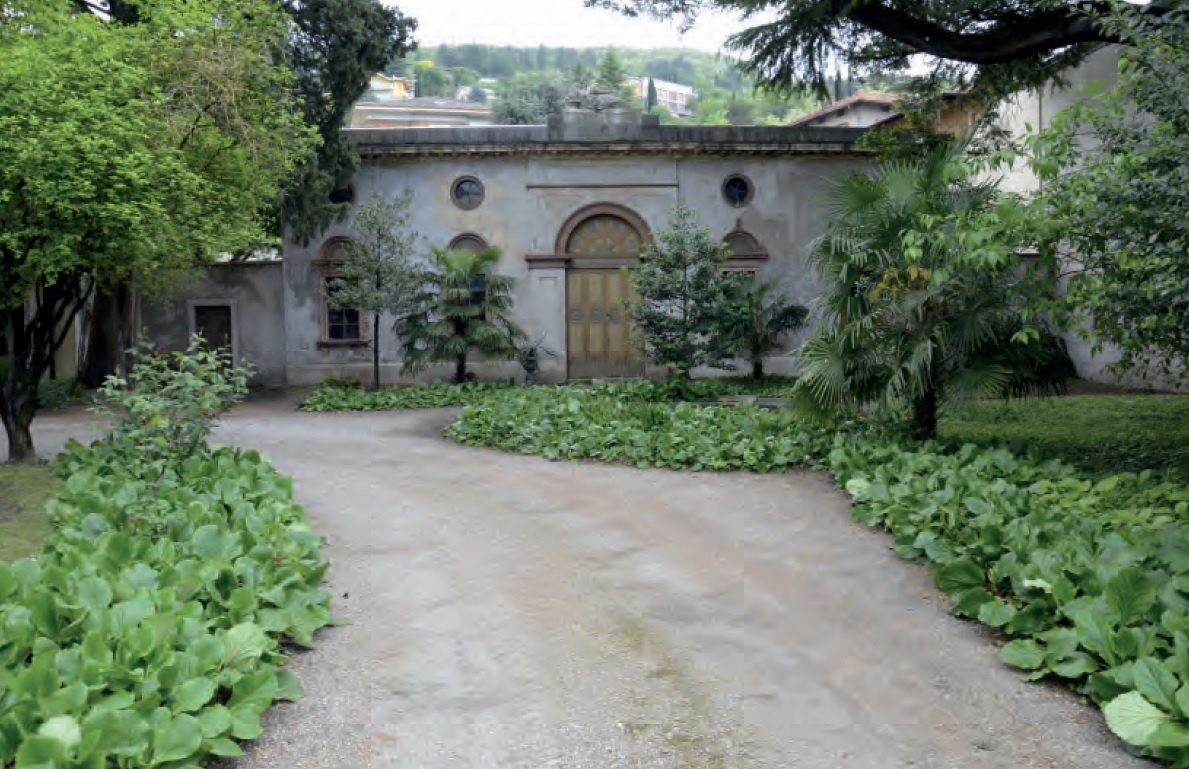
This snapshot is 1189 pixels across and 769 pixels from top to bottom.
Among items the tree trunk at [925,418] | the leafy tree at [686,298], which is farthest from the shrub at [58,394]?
the tree trunk at [925,418]

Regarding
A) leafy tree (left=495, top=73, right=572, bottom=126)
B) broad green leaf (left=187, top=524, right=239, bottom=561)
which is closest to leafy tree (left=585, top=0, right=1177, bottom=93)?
broad green leaf (left=187, top=524, right=239, bottom=561)

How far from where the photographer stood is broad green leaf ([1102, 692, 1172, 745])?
435 centimetres

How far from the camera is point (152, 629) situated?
184 inches

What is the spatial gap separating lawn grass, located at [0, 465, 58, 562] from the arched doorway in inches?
510

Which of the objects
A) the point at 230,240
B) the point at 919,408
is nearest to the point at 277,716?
the point at 919,408

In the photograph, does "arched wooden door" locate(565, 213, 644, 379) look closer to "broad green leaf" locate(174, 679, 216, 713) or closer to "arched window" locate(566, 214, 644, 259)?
"arched window" locate(566, 214, 644, 259)

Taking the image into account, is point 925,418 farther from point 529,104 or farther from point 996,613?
point 529,104

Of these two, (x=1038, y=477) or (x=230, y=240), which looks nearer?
(x=1038, y=477)

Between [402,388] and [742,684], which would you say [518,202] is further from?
[742,684]

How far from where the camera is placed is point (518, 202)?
73.6ft

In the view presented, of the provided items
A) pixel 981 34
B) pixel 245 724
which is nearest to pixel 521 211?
pixel 981 34

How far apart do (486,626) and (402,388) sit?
1484 centimetres

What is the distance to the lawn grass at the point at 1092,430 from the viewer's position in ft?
32.0

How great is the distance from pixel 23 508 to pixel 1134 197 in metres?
9.12
